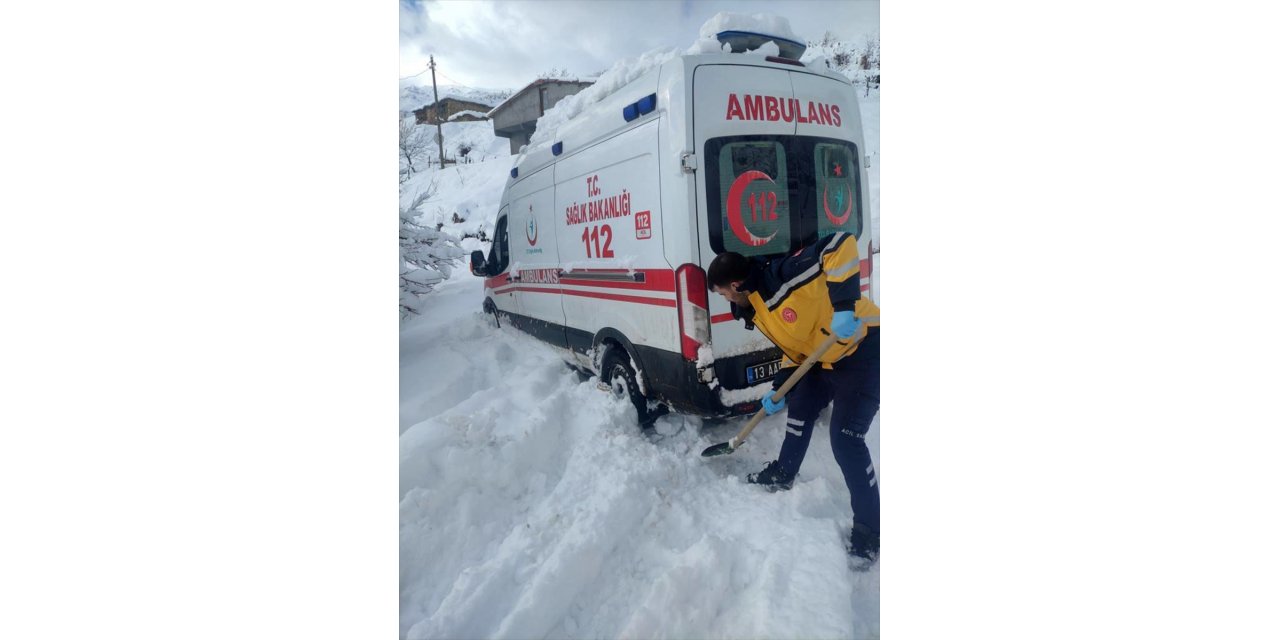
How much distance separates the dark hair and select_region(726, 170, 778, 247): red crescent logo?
159mm

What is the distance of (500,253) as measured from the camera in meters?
3.63

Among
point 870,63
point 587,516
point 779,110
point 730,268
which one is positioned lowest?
point 587,516

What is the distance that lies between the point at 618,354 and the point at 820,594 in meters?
1.52

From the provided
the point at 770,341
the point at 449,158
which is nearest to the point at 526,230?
the point at 449,158

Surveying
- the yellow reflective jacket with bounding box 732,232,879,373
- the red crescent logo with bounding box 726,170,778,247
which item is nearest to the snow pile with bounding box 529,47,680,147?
the red crescent logo with bounding box 726,170,778,247

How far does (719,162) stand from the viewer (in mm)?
2309

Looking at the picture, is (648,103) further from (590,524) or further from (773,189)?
(590,524)

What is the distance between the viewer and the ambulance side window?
3509 mm

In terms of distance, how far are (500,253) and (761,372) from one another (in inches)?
76.5

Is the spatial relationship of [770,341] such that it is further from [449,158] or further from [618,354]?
[449,158]

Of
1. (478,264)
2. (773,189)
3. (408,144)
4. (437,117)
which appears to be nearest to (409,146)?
(408,144)

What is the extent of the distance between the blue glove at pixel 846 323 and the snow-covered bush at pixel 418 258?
5.40 ft

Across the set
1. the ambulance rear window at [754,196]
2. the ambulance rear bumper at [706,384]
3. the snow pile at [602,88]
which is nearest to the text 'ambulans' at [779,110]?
the ambulance rear window at [754,196]

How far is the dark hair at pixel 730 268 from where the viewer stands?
2221 millimetres
